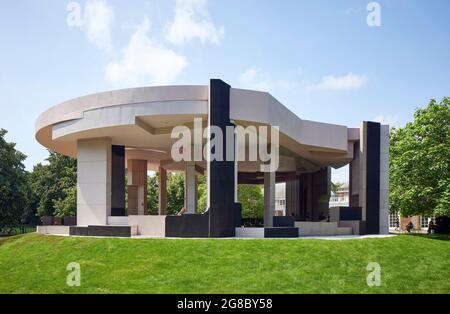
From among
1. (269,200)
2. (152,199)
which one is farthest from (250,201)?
(269,200)

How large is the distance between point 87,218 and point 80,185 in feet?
7.38

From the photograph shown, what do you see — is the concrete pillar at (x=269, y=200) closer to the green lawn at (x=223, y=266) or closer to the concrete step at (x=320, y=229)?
the concrete step at (x=320, y=229)

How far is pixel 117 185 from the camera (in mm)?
29984

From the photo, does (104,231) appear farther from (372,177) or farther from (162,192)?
(372,177)

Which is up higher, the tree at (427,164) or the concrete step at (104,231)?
the tree at (427,164)

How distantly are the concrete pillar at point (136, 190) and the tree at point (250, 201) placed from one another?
20332 mm

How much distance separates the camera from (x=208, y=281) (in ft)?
50.2

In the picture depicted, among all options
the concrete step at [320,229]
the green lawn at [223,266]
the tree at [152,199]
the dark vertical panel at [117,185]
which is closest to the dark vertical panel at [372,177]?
the concrete step at [320,229]

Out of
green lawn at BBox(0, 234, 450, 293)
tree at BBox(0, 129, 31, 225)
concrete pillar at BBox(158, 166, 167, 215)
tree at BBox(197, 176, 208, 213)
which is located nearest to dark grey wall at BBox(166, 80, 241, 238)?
green lawn at BBox(0, 234, 450, 293)

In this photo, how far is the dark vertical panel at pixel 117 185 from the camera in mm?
29719

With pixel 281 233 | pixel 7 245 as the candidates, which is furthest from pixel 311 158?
pixel 7 245

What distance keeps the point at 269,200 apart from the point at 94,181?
11597mm

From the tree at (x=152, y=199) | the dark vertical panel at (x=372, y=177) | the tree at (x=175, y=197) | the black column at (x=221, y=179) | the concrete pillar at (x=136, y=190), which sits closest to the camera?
the black column at (x=221, y=179)
